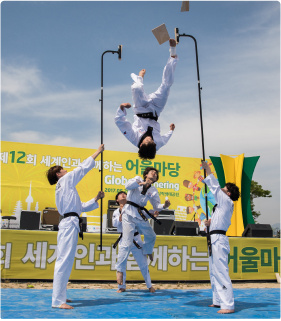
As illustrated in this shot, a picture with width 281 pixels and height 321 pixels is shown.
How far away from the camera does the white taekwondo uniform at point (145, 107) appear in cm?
432

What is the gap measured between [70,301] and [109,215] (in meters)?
6.45

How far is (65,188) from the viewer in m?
3.84

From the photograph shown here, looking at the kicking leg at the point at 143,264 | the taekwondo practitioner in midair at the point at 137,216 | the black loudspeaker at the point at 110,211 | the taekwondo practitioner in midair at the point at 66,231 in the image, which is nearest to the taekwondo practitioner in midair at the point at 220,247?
the taekwondo practitioner in midair at the point at 137,216

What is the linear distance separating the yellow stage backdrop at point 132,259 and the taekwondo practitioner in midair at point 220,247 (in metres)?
2.43

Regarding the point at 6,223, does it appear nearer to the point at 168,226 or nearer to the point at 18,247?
the point at 18,247

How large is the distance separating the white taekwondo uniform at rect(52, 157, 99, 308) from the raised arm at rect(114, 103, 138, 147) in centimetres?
64

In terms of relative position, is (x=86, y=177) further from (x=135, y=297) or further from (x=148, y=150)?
(x=148, y=150)

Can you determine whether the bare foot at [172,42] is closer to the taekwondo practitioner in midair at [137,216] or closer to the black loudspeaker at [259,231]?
the taekwondo practitioner in midair at [137,216]

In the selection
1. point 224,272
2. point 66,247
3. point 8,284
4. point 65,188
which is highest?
point 65,188

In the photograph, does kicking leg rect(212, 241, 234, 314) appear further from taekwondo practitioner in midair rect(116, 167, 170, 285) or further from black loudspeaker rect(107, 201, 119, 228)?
black loudspeaker rect(107, 201, 119, 228)

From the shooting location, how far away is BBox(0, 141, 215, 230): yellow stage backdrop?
33.5 feet

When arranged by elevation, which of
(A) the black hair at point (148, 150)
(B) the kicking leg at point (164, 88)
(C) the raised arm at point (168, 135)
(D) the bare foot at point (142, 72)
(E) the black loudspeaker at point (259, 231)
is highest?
(D) the bare foot at point (142, 72)

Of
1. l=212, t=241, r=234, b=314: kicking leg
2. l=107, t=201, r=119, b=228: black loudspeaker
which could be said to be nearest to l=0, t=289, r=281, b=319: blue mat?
l=212, t=241, r=234, b=314: kicking leg

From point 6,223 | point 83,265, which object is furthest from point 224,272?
point 6,223
